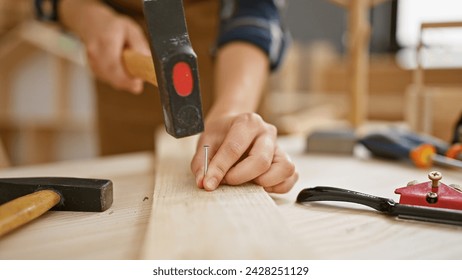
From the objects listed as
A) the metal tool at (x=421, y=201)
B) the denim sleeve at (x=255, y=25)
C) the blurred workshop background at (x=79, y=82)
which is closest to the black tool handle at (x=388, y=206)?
the metal tool at (x=421, y=201)

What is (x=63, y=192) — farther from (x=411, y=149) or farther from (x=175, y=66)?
(x=411, y=149)

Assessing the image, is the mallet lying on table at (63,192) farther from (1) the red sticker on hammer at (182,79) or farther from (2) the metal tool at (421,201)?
(2) the metal tool at (421,201)

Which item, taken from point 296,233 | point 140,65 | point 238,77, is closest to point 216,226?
point 296,233

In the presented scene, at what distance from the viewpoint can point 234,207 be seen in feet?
1.40

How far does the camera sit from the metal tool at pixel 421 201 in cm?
43

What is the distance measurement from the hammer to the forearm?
204 mm

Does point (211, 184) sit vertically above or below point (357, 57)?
below

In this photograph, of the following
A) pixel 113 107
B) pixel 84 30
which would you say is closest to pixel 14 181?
pixel 84 30

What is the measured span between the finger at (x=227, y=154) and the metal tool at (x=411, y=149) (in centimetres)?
36

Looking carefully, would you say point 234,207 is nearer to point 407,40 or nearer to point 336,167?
point 336,167

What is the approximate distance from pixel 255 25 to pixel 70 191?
1.62ft

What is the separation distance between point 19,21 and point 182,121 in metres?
2.23

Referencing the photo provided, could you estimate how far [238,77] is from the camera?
2.49 ft
